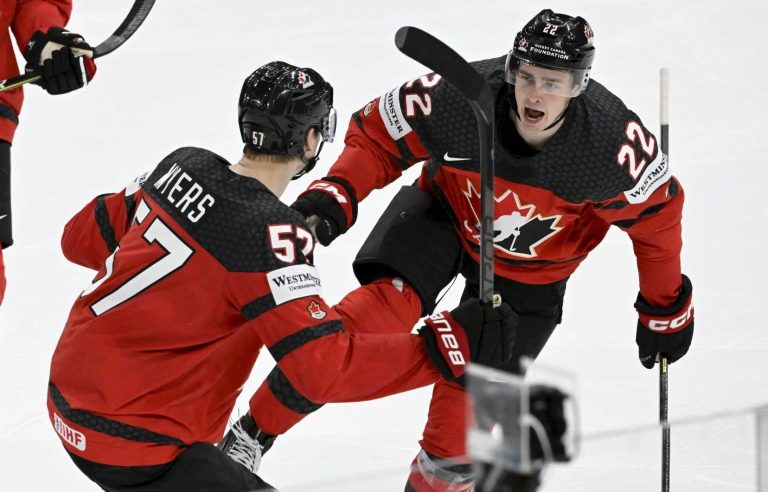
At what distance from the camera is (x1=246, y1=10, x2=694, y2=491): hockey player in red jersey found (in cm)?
279

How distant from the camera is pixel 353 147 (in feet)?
10.2

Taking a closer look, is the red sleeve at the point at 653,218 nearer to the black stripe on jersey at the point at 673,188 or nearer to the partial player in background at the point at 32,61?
the black stripe on jersey at the point at 673,188

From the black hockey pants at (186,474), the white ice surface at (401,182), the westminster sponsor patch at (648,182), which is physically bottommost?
the white ice surface at (401,182)

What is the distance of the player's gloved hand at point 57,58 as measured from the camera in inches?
134

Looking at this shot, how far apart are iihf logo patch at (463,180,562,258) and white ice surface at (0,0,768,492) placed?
515 mm

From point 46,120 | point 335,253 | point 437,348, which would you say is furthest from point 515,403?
point 46,120

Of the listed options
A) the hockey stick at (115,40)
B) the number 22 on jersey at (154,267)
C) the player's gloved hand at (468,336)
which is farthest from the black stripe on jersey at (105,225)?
the hockey stick at (115,40)

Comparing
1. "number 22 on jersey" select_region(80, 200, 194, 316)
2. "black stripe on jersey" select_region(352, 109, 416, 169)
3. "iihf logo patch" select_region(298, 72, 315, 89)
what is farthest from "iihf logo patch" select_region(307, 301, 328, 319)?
"black stripe on jersey" select_region(352, 109, 416, 169)

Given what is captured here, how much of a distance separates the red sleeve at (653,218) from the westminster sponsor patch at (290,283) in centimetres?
80

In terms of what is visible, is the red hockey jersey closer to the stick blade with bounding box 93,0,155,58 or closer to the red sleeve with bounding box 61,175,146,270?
the stick blade with bounding box 93,0,155,58

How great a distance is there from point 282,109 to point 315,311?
0.40 m

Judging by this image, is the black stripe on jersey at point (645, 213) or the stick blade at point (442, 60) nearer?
the stick blade at point (442, 60)

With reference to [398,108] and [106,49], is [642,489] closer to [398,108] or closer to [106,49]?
[398,108]

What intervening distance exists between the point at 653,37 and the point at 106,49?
2722 mm
